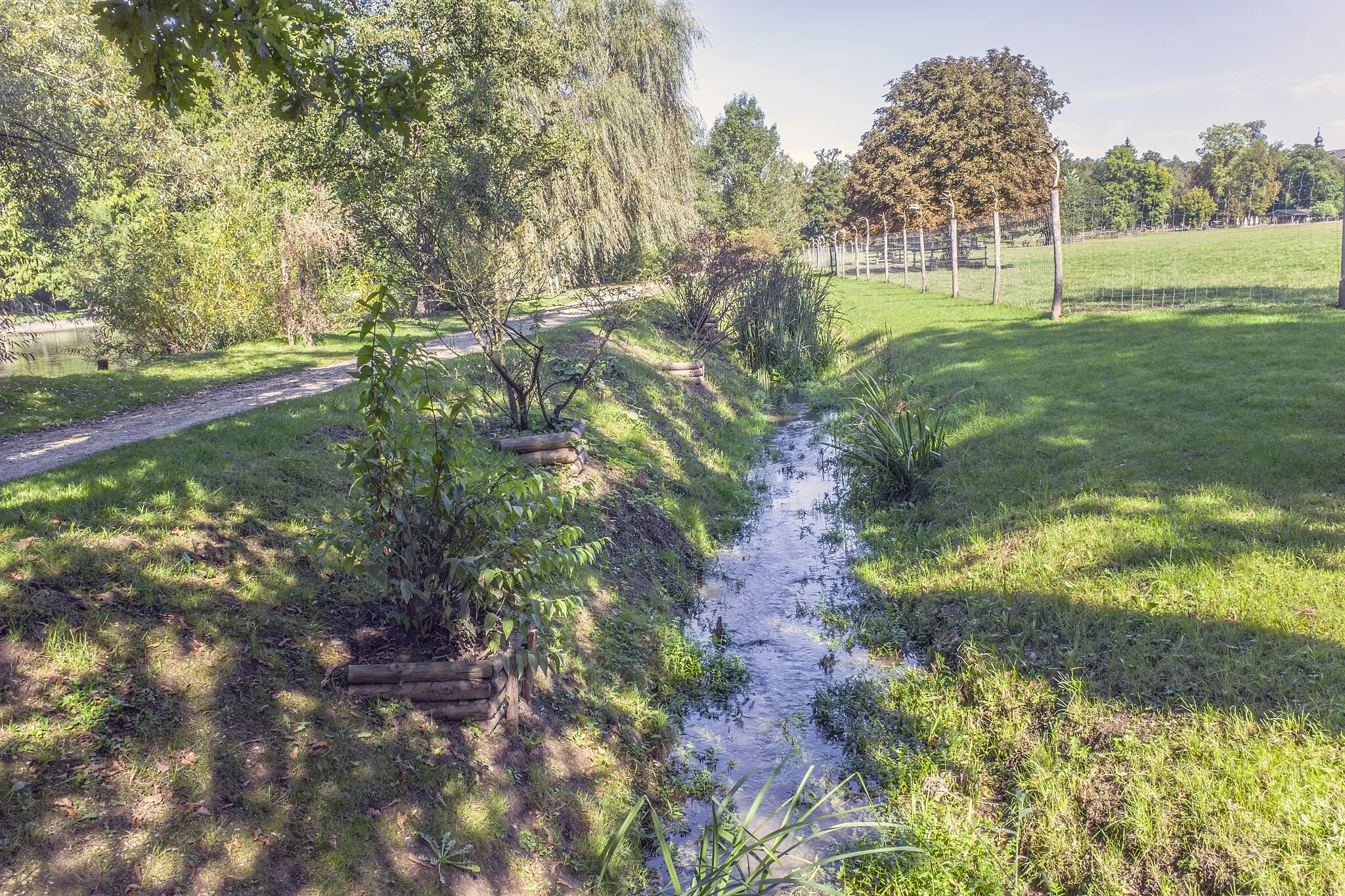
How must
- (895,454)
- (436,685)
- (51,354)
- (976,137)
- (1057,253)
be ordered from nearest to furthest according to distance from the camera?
(436,685), (895,454), (1057,253), (51,354), (976,137)

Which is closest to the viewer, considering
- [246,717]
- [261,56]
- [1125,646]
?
[261,56]

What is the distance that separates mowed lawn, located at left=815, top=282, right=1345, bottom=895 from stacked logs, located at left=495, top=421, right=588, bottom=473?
286 cm

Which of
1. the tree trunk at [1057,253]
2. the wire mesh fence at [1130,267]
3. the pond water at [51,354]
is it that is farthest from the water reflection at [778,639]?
the wire mesh fence at [1130,267]

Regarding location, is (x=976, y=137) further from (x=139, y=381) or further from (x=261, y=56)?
(x=261, y=56)

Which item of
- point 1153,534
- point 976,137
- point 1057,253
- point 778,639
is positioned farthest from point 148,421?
point 976,137

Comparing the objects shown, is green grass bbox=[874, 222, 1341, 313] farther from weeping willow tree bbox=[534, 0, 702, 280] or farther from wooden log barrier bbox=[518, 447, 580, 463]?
wooden log barrier bbox=[518, 447, 580, 463]

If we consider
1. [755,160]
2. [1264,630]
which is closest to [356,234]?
[1264,630]

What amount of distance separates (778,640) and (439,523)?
338cm

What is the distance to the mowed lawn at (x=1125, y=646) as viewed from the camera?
11.6 feet

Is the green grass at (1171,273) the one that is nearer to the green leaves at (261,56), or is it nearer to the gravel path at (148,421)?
the gravel path at (148,421)

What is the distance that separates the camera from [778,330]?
16922mm

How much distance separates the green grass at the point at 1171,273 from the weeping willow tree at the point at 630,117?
10046mm

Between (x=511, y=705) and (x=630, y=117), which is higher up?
(x=630, y=117)

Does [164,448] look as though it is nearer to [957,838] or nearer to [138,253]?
[957,838]
